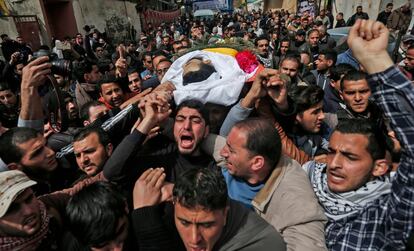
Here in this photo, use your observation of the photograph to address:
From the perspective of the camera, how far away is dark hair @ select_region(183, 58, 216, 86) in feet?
8.69

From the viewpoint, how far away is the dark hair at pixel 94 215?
141 cm

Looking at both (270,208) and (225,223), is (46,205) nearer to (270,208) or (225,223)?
(225,223)

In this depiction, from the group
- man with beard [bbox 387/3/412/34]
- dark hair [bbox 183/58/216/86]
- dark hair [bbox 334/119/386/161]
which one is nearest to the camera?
dark hair [bbox 334/119/386/161]

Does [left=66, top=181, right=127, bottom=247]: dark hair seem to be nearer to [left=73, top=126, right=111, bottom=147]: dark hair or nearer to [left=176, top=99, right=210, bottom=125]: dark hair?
[left=73, top=126, right=111, bottom=147]: dark hair

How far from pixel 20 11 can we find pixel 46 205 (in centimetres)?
1324

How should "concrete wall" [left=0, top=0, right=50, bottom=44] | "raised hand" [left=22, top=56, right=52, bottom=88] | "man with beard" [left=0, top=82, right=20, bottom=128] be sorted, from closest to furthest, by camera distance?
"raised hand" [left=22, top=56, right=52, bottom=88]
"man with beard" [left=0, top=82, right=20, bottom=128]
"concrete wall" [left=0, top=0, right=50, bottom=44]

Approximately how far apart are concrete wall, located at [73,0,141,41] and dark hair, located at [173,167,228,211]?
16.9 metres

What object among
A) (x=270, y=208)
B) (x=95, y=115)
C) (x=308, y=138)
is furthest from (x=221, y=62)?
(x=270, y=208)

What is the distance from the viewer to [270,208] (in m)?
1.66

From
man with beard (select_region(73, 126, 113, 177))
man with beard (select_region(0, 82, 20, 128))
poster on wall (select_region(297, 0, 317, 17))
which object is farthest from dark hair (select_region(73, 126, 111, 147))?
poster on wall (select_region(297, 0, 317, 17))

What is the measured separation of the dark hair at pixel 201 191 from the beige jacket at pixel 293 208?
0.35 metres

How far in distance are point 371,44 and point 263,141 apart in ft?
2.53

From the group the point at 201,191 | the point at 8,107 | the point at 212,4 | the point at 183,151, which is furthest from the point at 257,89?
the point at 212,4

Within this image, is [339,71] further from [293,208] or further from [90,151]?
[90,151]
